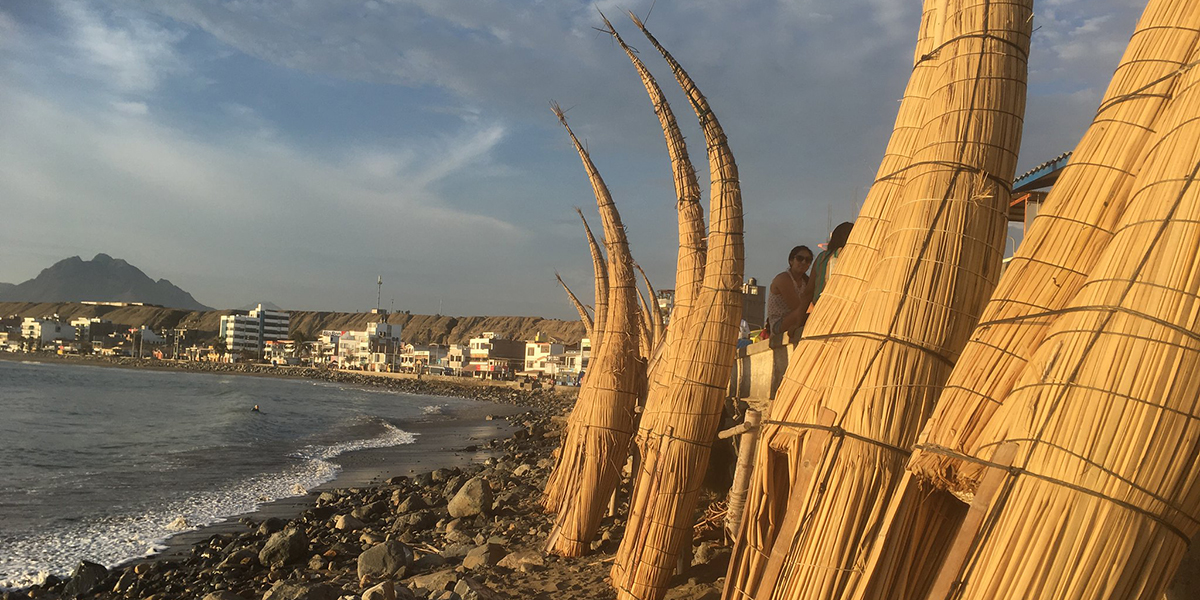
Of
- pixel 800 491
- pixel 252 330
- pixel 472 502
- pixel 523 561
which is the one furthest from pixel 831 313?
pixel 252 330

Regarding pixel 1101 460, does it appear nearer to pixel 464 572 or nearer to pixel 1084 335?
pixel 1084 335

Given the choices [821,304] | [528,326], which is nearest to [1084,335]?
[821,304]

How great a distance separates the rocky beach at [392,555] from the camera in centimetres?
605

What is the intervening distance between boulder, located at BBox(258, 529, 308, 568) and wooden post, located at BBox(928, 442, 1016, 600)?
748cm

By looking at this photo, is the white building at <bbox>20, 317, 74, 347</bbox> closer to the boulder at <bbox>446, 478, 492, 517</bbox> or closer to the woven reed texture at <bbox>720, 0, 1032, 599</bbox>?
the boulder at <bbox>446, 478, 492, 517</bbox>

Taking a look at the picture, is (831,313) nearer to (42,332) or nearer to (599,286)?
(599,286)

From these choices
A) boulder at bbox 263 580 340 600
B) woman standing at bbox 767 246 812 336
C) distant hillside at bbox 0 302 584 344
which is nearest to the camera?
woman standing at bbox 767 246 812 336

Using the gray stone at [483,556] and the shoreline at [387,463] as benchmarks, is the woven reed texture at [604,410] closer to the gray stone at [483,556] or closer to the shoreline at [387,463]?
the gray stone at [483,556]

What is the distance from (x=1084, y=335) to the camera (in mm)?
2334

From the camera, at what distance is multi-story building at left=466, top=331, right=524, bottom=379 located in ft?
252

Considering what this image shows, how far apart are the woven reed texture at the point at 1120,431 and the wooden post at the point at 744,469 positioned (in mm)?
2127

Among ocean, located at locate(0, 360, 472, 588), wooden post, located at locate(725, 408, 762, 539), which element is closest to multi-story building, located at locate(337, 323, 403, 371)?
ocean, located at locate(0, 360, 472, 588)

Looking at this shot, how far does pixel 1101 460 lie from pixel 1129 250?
24.1 inches

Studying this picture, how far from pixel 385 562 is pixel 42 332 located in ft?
468
